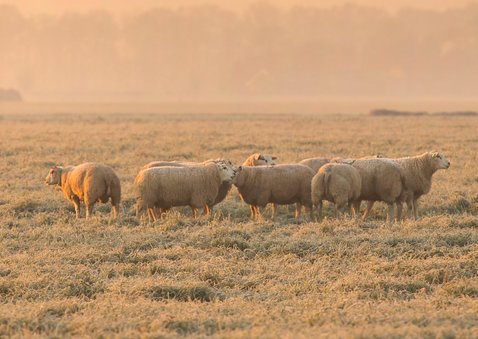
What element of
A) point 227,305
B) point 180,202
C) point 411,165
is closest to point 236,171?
point 180,202

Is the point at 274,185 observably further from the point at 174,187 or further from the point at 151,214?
the point at 151,214

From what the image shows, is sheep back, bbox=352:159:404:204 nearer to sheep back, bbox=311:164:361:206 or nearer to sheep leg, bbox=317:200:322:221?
sheep back, bbox=311:164:361:206

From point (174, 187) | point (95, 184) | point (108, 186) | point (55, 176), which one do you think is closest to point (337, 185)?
point (174, 187)

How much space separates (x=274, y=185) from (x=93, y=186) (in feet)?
11.7

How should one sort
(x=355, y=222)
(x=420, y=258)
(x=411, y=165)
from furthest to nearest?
(x=411, y=165) → (x=355, y=222) → (x=420, y=258)

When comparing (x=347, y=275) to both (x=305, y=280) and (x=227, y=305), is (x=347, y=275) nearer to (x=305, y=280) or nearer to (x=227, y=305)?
(x=305, y=280)

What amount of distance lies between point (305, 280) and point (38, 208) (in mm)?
Result: 7926

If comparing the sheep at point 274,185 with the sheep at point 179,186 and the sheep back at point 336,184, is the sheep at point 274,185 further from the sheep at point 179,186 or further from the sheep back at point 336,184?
the sheep back at point 336,184

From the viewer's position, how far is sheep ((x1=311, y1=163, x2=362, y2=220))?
46.2ft

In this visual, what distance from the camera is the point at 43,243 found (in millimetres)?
12086

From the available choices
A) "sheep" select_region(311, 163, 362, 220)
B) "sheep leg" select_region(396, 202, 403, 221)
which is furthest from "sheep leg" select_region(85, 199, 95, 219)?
"sheep leg" select_region(396, 202, 403, 221)

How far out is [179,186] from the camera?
14.3 m

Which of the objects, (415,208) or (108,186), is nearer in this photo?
(108,186)

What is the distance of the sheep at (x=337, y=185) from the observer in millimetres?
14086
